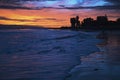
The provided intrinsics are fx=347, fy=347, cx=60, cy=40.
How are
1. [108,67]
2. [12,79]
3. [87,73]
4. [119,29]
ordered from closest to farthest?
[12,79]
[87,73]
[108,67]
[119,29]

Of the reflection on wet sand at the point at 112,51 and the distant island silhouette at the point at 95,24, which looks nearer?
the reflection on wet sand at the point at 112,51

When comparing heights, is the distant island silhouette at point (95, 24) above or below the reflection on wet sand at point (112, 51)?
below

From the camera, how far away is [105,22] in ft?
163

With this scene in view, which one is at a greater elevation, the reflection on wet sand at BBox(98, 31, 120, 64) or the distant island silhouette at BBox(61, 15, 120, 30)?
the reflection on wet sand at BBox(98, 31, 120, 64)

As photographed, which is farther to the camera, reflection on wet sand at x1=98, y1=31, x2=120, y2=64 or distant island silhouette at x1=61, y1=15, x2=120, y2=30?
distant island silhouette at x1=61, y1=15, x2=120, y2=30

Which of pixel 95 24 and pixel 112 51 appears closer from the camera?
pixel 112 51

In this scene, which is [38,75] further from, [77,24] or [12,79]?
[77,24]

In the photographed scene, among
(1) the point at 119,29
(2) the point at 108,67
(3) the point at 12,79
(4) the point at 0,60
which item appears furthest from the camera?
(1) the point at 119,29

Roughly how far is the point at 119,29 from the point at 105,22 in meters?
2.28

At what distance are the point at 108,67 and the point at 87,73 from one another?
3.72 ft

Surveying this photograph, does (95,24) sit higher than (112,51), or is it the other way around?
(112,51)

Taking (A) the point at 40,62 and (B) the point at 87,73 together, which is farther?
(A) the point at 40,62

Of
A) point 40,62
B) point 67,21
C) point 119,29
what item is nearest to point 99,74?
point 40,62

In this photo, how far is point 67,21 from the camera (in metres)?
62.2
